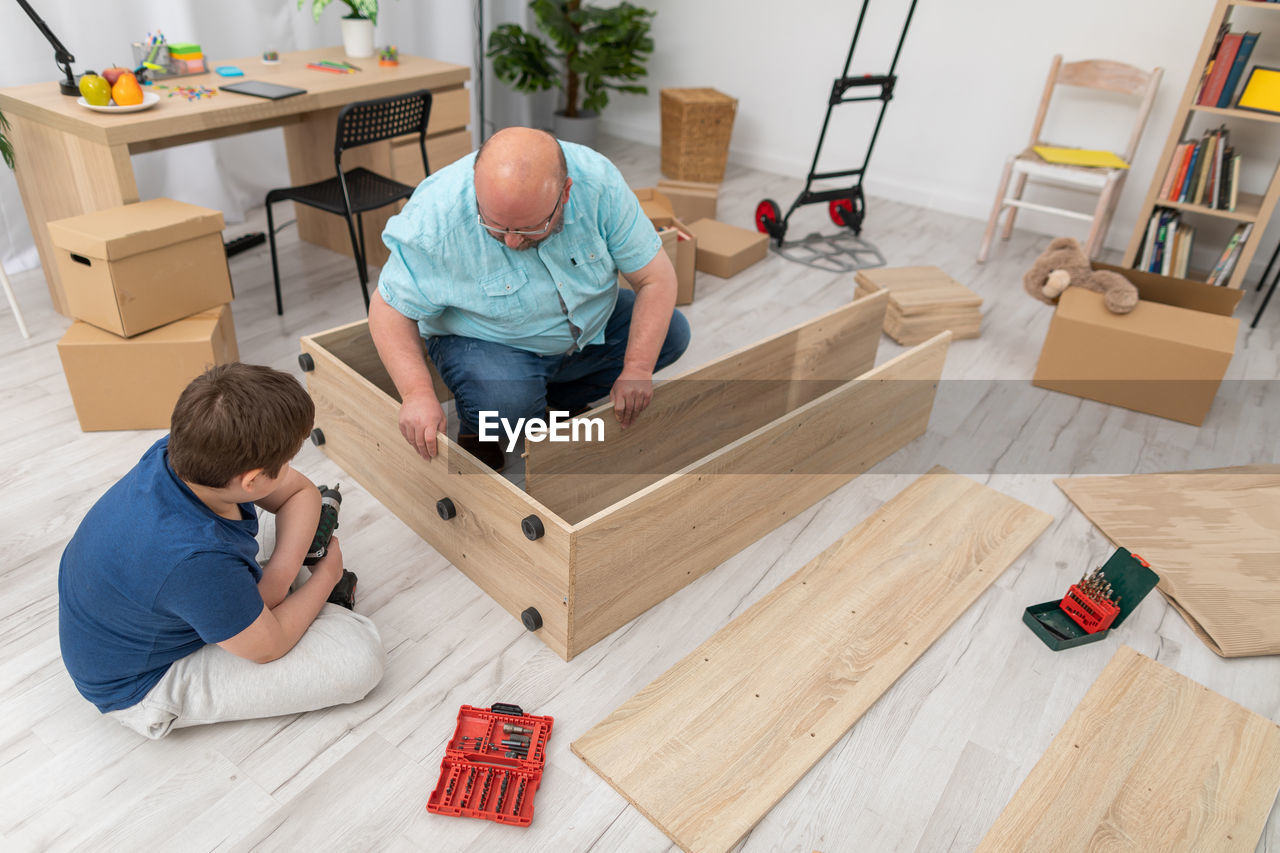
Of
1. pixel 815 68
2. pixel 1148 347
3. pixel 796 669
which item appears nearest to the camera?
pixel 796 669

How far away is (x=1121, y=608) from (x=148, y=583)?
1760 millimetres

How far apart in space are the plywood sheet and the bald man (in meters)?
1.25

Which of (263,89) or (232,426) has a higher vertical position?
(263,89)

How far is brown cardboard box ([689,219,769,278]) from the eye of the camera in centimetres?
332

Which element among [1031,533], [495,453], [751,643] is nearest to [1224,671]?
[1031,533]

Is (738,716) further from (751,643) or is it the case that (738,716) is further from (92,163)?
(92,163)

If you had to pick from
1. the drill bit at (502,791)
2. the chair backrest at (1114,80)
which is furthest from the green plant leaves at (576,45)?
the drill bit at (502,791)

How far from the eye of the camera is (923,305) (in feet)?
9.31

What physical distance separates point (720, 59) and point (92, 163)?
3.24 metres

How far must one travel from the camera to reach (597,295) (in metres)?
1.87

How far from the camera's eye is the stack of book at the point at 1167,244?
3242 millimetres

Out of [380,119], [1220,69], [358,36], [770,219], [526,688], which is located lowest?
[526,688]

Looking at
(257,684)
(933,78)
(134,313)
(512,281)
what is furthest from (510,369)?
(933,78)
